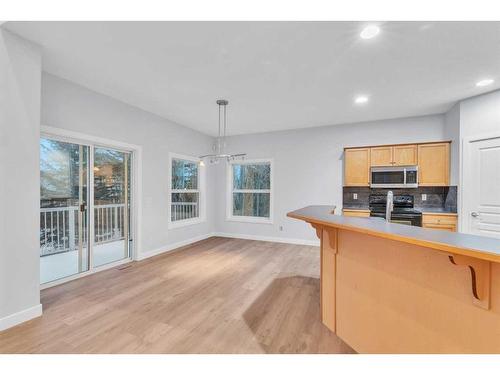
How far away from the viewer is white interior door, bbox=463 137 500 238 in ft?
11.2

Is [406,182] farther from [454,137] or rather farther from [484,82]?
[484,82]

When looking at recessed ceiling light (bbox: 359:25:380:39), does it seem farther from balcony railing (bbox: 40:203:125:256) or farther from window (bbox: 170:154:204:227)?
balcony railing (bbox: 40:203:125:256)

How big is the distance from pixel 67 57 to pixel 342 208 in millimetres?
5014

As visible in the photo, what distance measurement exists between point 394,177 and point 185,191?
439 centimetres

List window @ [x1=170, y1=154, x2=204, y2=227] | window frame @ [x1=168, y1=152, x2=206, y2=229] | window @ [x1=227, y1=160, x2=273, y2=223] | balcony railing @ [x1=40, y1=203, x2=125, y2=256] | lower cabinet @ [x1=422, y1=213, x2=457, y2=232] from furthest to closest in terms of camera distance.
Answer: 1. window @ [x1=227, y1=160, x2=273, y2=223]
2. window @ [x1=170, y1=154, x2=204, y2=227]
3. window frame @ [x1=168, y1=152, x2=206, y2=229]
4. lower cabinet @ [x1=422, y1=213, x2=457, y2=232]
5. balcony railing @ [x1=40, y1=203, x2=125, y2=256]

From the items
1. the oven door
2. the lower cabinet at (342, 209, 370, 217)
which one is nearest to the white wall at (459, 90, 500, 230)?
the oven door

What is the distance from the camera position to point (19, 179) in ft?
7.28

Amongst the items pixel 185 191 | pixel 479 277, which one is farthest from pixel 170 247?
pixel 479 277

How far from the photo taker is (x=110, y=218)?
4031mm

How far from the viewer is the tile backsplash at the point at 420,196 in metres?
4.23

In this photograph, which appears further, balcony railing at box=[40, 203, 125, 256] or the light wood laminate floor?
balcony railing at box=[40, 203, 125, 256]

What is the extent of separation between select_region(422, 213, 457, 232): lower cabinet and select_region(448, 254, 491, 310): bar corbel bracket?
3542 millimetres

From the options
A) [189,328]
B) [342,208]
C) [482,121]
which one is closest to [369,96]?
[482,121]

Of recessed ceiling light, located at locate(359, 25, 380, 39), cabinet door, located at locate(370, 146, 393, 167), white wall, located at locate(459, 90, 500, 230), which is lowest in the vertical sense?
cabinet door, located at locate(370, 146, 393, 167)
